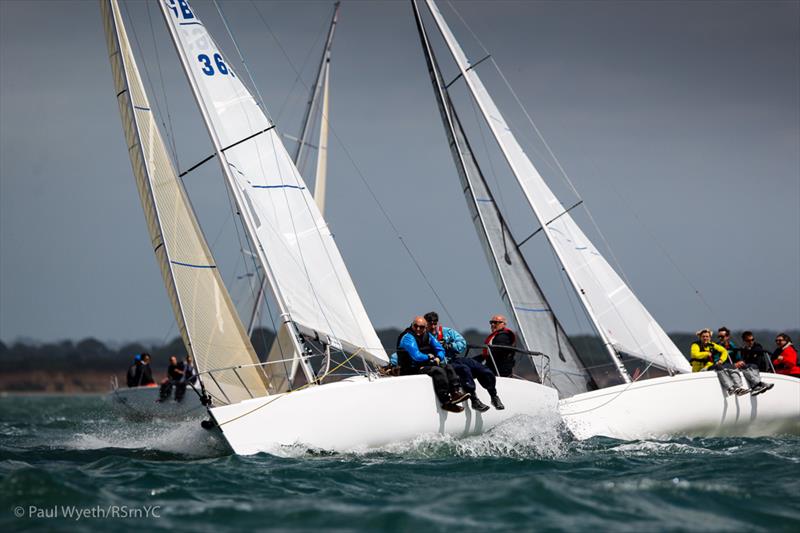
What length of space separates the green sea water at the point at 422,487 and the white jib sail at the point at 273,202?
1.91 m

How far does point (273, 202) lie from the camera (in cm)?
1205

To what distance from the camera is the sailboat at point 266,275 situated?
1025cm

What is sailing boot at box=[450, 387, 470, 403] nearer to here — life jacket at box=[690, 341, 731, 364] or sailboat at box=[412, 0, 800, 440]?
sailboat at box=[412, 0, 800, 440]

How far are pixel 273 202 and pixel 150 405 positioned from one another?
923cm

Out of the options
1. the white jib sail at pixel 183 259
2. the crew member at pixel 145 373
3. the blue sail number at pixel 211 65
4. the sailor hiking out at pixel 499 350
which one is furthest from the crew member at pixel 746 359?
the crew member at pixel 145 373

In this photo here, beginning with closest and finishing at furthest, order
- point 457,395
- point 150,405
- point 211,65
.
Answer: point 457,395 → point 211,65 → point 150,405

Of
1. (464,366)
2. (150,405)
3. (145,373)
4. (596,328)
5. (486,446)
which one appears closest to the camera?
(486,446)

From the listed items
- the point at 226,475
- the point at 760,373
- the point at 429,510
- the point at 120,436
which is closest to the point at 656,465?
the point at 429,510

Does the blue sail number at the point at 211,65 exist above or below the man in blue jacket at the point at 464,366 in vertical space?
above

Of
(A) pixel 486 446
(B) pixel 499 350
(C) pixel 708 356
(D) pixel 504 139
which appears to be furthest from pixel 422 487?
(D) pixel 504 139

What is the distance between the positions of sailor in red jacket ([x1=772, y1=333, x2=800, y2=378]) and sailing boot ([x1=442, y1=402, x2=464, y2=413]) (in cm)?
654

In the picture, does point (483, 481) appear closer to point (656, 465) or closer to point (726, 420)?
point (656, 465)

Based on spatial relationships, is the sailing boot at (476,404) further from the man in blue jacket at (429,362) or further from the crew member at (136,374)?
the crew member at (136,374)

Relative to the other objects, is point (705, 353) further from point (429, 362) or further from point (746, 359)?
point (429, 362)
